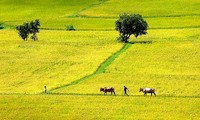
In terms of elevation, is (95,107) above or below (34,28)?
below

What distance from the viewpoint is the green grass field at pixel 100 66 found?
55.0 metres

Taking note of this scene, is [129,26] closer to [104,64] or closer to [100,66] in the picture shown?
[104,64]

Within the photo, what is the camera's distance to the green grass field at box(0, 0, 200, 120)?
5500 cm

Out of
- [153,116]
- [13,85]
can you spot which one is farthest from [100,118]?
[13,85]

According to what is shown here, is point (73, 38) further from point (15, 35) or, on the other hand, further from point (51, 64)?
point (51, 64)

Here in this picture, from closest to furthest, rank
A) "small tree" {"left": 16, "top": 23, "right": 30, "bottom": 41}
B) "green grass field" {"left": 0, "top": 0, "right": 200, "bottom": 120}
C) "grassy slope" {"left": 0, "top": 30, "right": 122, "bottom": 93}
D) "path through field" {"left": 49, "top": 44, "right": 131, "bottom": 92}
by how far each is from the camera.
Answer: "green grass field" {"left": 0, "top": 0, "right": 200, "bottom": 120}
"path through field" {"left": 49, "top": 44, "right": 131, "bottom": 92}
"grassy slope" {"left": 0, "top": 30, "right": 122, "bottom": 93}
"small tree" {"left": 16, "top": 23, "right": 30, "bottom": 41}

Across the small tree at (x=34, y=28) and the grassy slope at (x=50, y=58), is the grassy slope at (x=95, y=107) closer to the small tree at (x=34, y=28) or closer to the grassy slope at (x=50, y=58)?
the grassy slope at (x=50, y=58)

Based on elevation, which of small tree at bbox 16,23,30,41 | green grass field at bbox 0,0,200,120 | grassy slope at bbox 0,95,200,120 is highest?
small tree at bbox 16,23,30,41

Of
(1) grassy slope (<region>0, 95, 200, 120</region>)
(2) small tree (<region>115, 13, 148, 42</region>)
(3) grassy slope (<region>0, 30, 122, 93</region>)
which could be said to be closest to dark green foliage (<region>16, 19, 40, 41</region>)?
(3) grassy slope (<region>0, 30, 122, 93</region>)

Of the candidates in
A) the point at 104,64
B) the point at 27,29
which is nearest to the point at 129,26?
the point at 27,29

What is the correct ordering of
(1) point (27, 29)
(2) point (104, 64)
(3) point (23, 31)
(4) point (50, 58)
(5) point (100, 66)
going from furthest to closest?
1. (1) point (27, 29)
2. (3) point (23, 31)
3. (4) point (50, 58)
4. (2) point (104, 64)
5. (5) point (100, 66)

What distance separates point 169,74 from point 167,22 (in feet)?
176

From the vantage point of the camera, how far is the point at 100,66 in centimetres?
8006

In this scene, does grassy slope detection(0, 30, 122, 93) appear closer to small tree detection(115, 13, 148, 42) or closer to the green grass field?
the green grass field
